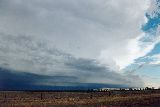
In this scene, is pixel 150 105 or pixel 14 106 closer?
pixel 14 106

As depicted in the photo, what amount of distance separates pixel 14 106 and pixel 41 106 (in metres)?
3.79

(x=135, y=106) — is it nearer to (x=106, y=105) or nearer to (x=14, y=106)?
(x=106, y=105)

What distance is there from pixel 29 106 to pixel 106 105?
1109 centimetres

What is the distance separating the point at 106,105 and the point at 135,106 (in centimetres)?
417

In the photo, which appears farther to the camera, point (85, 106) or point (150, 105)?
point (150, 105)

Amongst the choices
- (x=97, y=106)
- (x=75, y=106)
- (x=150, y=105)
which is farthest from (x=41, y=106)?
(x=150, y=105)

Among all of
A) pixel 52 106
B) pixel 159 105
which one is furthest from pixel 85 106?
pixel 159 105

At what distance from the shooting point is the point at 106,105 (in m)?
45.2

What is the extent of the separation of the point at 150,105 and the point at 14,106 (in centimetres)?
2023

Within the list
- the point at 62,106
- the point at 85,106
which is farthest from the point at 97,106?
the point at 62,106

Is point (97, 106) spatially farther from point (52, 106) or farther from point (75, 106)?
point (52, 106)

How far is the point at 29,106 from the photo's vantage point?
44.2 m

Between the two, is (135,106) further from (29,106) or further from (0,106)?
(0,106)

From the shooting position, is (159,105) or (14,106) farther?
(159,105)
